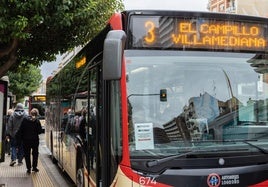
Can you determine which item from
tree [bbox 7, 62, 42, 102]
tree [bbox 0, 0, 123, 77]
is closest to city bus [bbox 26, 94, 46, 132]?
tree [bbox 7, 62, 42, 102]

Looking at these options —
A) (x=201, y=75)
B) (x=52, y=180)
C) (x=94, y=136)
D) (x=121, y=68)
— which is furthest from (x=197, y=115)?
(x=52, y=180)

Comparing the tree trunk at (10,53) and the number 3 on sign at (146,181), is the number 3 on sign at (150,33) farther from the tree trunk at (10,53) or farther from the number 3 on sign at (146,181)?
the tree trunk at (10,53)

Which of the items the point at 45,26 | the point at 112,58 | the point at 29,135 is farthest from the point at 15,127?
the point at 112,58

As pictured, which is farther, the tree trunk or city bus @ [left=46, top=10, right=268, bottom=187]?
the tree trunk

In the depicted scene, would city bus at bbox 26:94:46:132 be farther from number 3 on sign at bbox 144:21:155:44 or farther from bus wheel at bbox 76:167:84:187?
number 3 on sign at bbox 144:21:155:44

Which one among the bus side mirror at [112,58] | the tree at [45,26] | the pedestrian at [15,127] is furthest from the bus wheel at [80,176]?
the pedestrian at [15,127]

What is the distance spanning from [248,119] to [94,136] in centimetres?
218

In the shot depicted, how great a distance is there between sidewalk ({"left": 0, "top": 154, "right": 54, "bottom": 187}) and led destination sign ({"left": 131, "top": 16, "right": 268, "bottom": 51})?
20.3 feet

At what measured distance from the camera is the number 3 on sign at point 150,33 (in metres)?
4.74

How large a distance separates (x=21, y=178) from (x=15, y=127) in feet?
7.87

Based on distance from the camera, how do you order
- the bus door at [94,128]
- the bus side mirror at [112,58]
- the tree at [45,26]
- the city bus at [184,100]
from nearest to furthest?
1. the bus side mirror at [112,58]
2. the city bus at [184,100]
3. the bus door at [94,128]
4. the tree at [45,26]

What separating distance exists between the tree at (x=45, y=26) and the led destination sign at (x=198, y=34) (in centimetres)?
319

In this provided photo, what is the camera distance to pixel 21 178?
433 inches

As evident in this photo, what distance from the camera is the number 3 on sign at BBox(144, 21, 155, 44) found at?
474 cm
